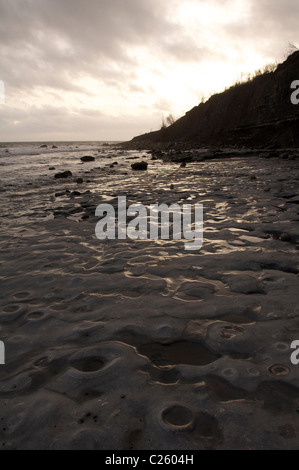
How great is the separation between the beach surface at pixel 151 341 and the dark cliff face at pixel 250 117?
58.0ft

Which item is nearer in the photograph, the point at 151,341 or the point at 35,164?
the point at 151,341

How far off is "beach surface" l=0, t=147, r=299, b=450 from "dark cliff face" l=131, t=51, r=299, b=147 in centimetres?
1767

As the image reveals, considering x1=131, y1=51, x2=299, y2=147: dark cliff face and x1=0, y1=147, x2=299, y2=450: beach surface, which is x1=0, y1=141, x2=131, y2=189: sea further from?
x1=131, y1=51, x2=299, y2=147: dark cliff face

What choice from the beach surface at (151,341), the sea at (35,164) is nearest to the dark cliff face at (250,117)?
the sea at (35,164)

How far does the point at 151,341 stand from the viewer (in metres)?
2.07

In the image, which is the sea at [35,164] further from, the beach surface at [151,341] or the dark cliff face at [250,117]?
the dark cliff face at [250,117]

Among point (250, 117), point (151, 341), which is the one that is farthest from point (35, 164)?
point (151, 341)

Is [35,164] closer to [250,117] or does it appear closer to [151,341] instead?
Result: [250,117]

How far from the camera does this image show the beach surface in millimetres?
1416

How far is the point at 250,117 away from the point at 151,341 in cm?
2605

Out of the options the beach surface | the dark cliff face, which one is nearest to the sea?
the beach surface

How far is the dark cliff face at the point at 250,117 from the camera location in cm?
1916

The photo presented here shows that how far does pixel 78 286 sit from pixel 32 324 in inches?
25.8
